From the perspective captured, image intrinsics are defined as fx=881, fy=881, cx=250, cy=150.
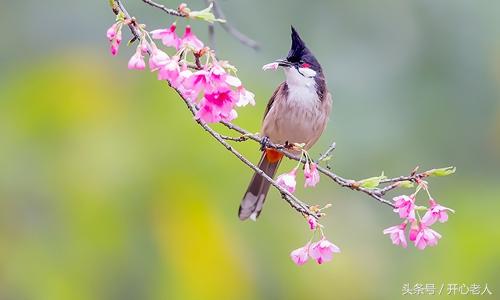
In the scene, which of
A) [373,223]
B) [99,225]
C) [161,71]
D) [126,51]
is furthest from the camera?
[126,51]

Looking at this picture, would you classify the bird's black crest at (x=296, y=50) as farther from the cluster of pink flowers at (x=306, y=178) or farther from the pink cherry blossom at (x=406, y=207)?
the pink cherry blossom at (x=406, y=207)

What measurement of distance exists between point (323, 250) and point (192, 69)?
72cm

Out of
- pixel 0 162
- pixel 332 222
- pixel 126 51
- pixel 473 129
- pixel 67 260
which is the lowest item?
pixel 67 260

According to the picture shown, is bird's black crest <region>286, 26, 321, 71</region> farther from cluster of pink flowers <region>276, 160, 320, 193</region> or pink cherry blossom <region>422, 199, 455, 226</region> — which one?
pink cherry blossom <region>422, 199, 455, 226</region>

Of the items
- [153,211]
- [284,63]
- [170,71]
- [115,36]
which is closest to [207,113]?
[170,71]

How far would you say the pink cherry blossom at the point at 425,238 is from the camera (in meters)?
2.65

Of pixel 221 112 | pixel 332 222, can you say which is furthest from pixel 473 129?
pixel 221 112

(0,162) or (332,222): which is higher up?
(332,222)

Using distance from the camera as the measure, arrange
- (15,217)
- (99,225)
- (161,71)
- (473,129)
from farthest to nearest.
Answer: (473,129)
(15,217)
(99,225)
(161,71)

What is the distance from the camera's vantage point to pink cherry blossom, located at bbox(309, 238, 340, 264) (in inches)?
105

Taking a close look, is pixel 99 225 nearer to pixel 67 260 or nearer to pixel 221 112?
pixel 67 260

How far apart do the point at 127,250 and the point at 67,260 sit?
1.22 ft

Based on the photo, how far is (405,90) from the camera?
828cm

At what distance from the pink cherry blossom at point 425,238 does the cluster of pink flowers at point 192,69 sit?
0.73m
